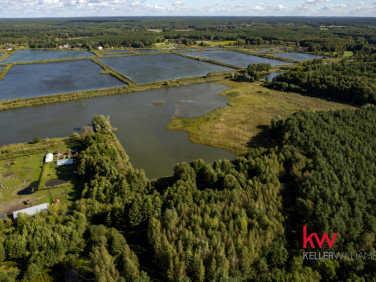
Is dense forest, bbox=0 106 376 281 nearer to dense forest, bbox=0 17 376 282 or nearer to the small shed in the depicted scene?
dense forest, bbox=0 17 376 282

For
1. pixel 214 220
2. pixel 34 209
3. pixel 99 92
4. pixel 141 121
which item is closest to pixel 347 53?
pixel 141 121

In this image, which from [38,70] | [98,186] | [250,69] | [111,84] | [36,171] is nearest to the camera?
[98,186]

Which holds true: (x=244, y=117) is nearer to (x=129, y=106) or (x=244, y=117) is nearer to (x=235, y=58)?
(x=129, y=106)

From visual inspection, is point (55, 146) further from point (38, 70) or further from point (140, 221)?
point (38, 70)

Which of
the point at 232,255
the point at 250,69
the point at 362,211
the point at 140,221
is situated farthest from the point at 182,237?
the point at 250,69

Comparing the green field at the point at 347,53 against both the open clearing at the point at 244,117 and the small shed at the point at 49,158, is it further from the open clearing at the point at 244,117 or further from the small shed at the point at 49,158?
the small shed at the point at 49,158
